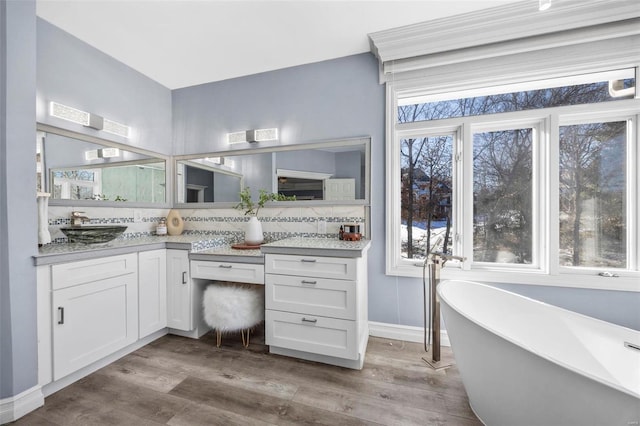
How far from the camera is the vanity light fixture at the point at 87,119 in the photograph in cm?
210

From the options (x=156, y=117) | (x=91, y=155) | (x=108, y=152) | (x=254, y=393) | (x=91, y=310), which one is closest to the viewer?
(x=254, y=393)

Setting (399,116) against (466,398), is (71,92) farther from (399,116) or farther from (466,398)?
(466,398)

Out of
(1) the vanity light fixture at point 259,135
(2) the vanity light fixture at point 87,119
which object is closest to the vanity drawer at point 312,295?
(1) the vanity light fixture at point 259,135

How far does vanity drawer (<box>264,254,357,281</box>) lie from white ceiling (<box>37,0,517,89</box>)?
1.87 m

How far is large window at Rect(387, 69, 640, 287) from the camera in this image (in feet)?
6.45

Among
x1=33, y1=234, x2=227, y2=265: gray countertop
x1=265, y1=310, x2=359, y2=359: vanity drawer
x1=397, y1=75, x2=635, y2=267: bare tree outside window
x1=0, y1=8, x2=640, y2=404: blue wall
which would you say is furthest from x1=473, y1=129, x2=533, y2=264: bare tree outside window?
x1=33, y1=234, x2=227, y2=265: gray countertop

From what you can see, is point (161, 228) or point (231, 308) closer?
point (231, 308)

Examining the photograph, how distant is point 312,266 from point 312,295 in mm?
214

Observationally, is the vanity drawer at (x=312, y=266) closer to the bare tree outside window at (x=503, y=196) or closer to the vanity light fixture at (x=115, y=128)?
the bare tree outside window at (x=503, y=196)

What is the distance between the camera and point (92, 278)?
1.76 meters

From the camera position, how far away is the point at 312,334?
190 centimetres

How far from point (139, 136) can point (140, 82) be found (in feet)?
1.91

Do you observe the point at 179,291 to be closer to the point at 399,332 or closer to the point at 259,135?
the point at 259,135

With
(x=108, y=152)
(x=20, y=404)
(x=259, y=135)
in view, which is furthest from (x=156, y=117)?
(x=20, y=404)
